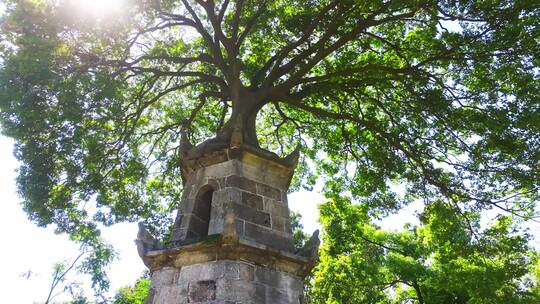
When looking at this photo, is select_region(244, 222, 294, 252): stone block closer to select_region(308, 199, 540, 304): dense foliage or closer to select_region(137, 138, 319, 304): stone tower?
select_region(137, 138, 319, 304): stone tower

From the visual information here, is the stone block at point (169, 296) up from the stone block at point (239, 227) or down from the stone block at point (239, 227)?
down

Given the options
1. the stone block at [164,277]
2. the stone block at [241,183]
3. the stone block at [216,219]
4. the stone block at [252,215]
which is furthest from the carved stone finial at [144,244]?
the stone block at [241,183]

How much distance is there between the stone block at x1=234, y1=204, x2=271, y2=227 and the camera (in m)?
6.67

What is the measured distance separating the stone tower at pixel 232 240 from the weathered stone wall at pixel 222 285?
0.5 inches

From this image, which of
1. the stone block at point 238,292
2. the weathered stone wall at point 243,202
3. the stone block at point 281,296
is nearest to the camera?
the stone block at point 238,292

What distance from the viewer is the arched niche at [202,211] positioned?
22.9 ft

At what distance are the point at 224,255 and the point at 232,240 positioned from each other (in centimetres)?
26

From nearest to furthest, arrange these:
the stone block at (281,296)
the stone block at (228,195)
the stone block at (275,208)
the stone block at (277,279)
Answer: the stone block at (281,296) < the stone block at (277,279) < the stone block at (228,195) < the stone block at (275,208)

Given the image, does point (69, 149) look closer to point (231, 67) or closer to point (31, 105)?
point (31, 105)

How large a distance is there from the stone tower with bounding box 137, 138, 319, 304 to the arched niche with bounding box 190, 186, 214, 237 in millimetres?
→ 17

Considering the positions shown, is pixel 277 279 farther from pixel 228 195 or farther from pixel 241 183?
pixel 241 183

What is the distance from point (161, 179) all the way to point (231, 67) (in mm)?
5769

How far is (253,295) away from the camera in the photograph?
18.8ft

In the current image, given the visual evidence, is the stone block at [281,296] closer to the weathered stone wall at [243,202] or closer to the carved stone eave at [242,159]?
the weathered stone wall at [243,202]
